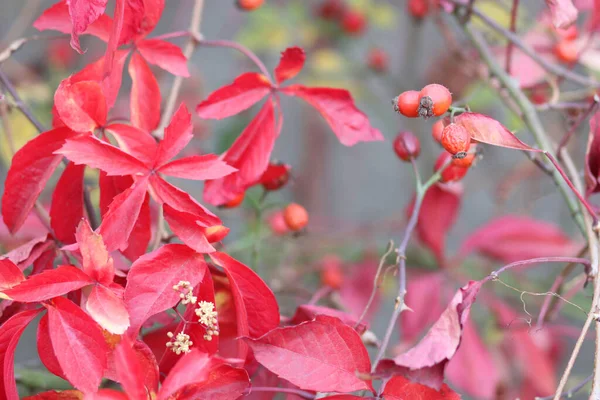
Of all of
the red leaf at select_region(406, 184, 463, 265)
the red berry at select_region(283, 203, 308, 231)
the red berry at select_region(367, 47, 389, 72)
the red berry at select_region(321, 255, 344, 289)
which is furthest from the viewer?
the red berry at select_region(367, 47, 389, 72)

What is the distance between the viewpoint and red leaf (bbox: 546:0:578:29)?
0.47 metres

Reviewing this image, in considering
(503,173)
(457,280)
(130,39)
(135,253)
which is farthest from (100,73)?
(503,173)

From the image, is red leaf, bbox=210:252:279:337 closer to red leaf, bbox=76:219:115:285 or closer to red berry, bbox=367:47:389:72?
red leaf, bbox=76:219:115:285

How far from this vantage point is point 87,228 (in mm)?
390

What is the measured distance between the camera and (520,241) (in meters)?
0.85

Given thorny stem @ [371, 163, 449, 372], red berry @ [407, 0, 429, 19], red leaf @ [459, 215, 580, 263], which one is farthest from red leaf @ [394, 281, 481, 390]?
red berry @ [407, 0, 429, 19]

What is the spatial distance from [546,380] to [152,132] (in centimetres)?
66

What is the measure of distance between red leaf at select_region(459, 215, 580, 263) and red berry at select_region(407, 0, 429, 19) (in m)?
0.39

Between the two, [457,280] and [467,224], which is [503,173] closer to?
[467,224]

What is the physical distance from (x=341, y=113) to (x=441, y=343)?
0.75ft

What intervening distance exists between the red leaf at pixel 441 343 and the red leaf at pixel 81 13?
0.27 m

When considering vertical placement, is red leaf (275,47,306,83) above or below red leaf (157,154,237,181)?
above

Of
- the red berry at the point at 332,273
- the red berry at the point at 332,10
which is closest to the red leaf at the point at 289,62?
the red berry at the point at 332,273

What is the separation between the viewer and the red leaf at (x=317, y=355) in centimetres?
39
